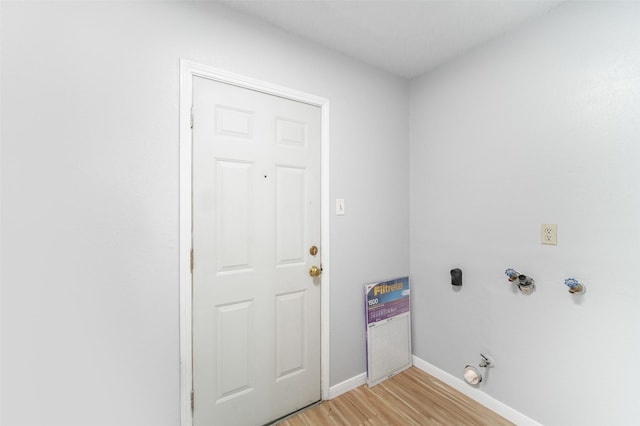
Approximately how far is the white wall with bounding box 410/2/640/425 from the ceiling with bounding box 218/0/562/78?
143 millimetres

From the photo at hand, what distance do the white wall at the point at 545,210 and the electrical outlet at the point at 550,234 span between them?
2cm

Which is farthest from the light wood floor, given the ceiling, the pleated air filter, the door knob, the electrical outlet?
the ceiling

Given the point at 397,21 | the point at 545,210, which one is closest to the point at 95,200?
the point at 397,21

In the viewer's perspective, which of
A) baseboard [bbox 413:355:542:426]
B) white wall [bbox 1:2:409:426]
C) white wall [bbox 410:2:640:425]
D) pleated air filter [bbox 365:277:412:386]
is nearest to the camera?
white wall [bbox 1:2:409:426]

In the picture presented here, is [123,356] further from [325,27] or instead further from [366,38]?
[366,38]

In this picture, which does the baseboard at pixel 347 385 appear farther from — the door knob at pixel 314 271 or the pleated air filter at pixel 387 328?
the door knob at pixel 314 271

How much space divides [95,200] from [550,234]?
2.35 metres

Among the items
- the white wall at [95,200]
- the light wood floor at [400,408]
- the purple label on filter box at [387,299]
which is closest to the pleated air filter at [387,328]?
the purple label on filter box at [387,299]

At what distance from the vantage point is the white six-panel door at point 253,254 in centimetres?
138

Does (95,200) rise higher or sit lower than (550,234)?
higher

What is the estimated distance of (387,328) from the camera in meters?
2.05

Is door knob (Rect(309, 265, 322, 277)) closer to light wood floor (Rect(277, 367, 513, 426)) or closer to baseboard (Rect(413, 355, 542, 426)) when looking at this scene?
light wood floor (Rect(277, 367, 513, 426))

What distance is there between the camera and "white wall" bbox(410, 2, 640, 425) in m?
1.25

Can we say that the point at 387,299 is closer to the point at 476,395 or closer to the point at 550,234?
the point at 476,395
